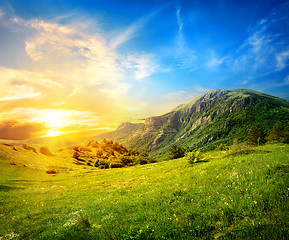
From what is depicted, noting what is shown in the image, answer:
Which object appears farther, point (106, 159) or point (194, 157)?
point (106, 159)

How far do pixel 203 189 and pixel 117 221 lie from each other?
7275 millimetres

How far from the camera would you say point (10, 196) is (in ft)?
80.5

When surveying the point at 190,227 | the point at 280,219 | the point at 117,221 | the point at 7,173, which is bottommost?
the point at 7,173

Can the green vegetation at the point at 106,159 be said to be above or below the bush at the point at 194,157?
below

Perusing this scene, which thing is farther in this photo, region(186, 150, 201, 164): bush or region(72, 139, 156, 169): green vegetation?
region(72, 139, 156, 169): green vegetation

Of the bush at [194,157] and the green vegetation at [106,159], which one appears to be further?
the green vegetation at [106,159]

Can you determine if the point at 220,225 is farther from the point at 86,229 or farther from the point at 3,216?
the point at 3,216

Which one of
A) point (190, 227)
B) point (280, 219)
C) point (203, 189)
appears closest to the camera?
point (280, 219)

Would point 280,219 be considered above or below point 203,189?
above

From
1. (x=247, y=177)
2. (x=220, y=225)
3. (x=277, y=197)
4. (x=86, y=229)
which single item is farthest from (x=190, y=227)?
(x=86, y=229)

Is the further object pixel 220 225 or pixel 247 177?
pixel 247 177

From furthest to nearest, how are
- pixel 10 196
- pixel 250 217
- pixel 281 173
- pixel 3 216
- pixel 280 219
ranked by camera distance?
1. pixel 10 196
2. pixel 3 216
3. pixel 281 173
4. pixel 250 217
5. pixel 280 219

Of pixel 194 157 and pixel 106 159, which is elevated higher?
pixel 194 157

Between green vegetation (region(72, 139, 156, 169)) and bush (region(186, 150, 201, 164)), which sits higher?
bush (region(186, 150, 201, 164))
